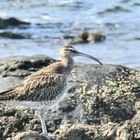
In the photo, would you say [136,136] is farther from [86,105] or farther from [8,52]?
[8,52]

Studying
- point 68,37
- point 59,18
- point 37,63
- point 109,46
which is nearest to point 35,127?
point 37,63

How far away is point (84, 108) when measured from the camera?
9867mm

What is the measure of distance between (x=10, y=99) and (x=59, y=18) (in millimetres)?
18165

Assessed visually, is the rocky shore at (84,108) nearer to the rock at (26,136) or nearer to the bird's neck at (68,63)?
the rock at (26,136)

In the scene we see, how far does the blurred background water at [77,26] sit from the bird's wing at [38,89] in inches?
286

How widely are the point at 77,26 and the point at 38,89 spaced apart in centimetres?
1625

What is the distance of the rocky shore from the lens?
26.6ft

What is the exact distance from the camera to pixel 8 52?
19.0m

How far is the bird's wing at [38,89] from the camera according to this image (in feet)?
28.3

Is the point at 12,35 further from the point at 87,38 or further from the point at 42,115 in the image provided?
the point at 42,115

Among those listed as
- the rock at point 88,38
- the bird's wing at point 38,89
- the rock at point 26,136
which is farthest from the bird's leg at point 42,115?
the rock at point 88,38

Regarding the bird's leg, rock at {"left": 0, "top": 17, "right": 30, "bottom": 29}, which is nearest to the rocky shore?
the bird's leg

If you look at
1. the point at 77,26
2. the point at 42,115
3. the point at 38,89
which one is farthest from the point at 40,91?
the point at 77,26

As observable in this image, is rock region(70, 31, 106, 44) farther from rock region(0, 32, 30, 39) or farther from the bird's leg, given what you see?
the bird's leg
